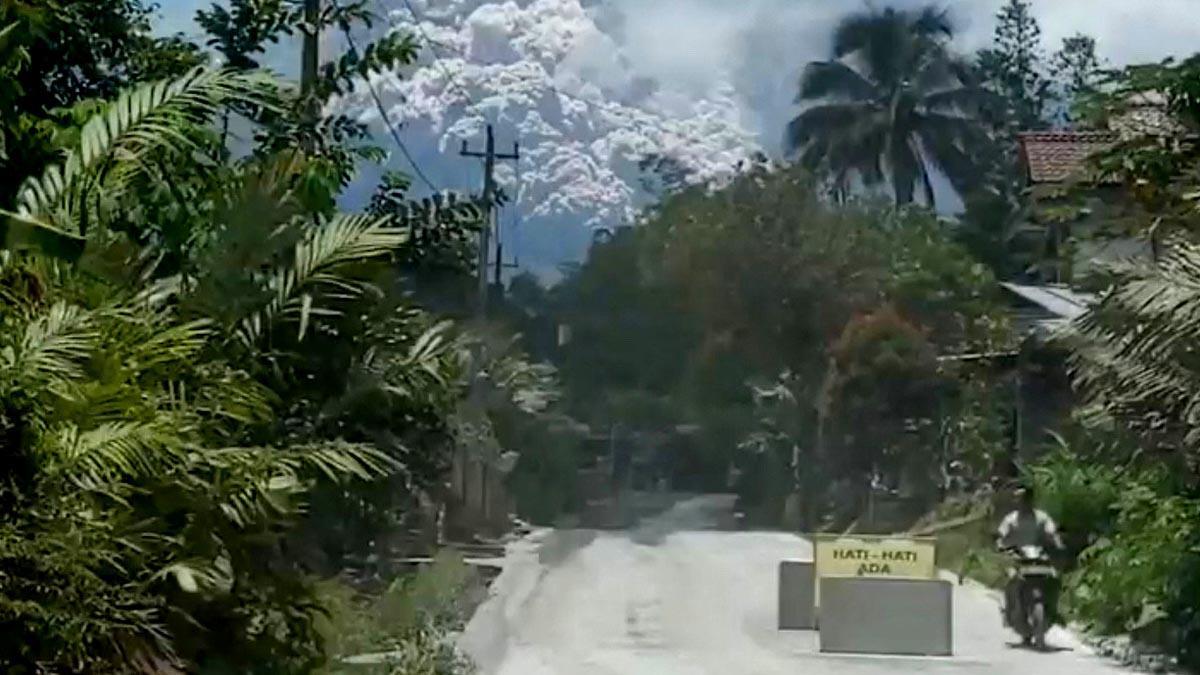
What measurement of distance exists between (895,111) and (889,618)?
17.1 m

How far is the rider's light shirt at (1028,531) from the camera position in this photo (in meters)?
19.8

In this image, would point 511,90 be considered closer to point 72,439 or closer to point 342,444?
point 342,444

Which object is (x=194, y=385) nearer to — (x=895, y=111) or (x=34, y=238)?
(x=34, y=238)

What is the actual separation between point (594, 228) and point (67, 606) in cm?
2011

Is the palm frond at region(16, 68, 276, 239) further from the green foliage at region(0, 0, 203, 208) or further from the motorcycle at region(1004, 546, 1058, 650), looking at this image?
the motorcycle at region(1004, 546, 1058, 650)

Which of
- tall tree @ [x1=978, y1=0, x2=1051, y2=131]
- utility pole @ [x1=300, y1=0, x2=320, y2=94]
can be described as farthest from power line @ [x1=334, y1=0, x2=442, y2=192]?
tall tree @ [x1=978, y1=0, x2=1051, y2=131]

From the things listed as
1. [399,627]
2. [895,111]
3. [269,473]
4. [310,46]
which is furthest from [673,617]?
[895,111]

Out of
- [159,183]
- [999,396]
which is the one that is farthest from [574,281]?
[159,183]

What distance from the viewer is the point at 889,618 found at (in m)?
19.0

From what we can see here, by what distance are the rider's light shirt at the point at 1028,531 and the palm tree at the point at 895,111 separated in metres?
13.9

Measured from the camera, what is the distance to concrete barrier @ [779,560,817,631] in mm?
20562

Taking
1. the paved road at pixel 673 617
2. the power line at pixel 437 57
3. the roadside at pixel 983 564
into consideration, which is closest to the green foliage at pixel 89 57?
the paved road at pixel 673 617

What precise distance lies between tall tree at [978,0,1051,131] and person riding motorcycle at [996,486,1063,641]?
662 inches

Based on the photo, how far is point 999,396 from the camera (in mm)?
28781
